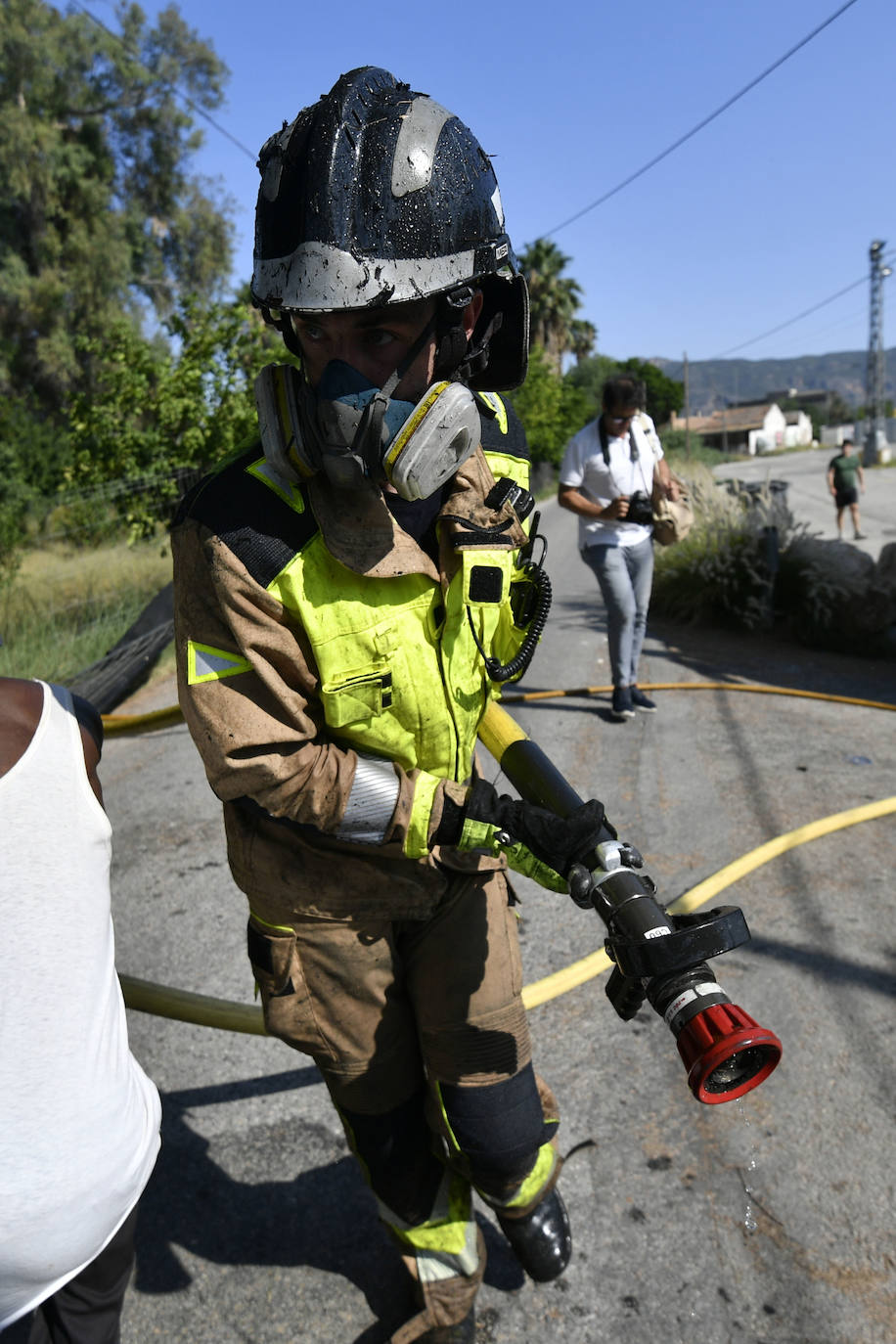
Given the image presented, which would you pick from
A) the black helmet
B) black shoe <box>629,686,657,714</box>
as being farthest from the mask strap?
black shoe <box>629,686,657,714</box>

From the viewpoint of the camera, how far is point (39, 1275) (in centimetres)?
140

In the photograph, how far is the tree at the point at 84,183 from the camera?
25.5 metres

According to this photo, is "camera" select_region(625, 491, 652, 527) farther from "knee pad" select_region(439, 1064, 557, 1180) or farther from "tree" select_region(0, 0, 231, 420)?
"tree" select_region(0, 0, 231, 420)

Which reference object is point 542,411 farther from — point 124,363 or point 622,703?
point 622,703

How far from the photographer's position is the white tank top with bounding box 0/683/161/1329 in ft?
4.26

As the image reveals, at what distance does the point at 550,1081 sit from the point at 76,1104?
5.72 feet

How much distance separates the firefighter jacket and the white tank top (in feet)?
1.02

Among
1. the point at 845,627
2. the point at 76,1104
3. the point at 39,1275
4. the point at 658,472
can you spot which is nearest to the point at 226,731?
the point at 76,1104

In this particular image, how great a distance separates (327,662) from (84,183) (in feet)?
96.3

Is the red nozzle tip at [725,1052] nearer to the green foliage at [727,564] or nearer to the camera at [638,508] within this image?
the camera at [638,508]

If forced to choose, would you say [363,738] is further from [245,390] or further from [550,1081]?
[245,390]

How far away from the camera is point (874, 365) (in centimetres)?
4684

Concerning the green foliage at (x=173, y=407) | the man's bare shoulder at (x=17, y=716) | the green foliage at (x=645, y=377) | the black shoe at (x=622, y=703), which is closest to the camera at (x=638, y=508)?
the black shoe at (x=622, y=703)

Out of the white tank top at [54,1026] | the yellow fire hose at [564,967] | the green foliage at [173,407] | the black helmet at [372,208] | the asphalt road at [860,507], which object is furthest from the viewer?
the asphalt road at [860,507]
